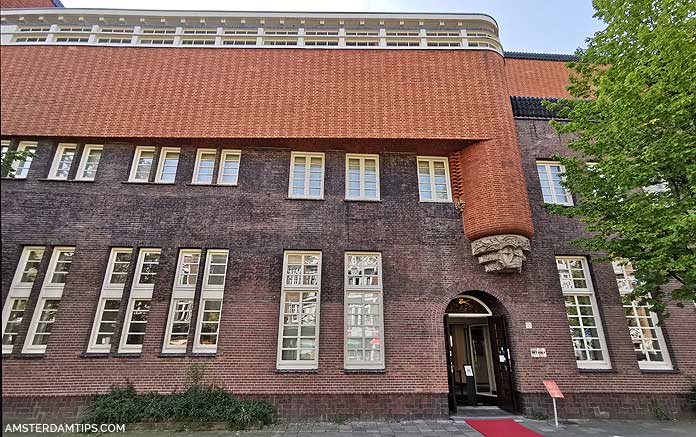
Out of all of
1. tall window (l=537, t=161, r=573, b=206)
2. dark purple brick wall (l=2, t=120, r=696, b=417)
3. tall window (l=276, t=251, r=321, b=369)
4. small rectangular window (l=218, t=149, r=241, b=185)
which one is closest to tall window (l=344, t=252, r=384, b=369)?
dark purple brick wall (l=2, t=120, r=696, b=417)

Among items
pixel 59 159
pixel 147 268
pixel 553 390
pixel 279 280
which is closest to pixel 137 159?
pixel 59 159

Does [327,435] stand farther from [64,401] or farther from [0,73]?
[0,73]

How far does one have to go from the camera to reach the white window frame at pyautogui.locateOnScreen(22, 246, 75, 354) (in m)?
8.49

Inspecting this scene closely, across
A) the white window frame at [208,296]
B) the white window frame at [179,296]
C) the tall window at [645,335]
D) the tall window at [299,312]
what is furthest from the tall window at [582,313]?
the white window frame at [179,296]

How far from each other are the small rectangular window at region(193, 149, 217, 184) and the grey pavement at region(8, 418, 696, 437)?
637 cm

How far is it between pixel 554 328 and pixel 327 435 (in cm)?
642

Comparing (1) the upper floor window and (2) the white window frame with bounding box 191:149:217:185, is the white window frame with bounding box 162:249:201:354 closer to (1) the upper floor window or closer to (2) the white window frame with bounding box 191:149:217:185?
(2) the white window frame with bounding box 191:149:217:185

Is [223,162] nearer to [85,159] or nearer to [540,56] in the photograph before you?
[85,159]

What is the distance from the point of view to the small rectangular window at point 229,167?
33.7ft

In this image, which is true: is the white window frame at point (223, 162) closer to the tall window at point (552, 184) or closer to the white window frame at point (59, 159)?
the white window frame at point (59, 159)

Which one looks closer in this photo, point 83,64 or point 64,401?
point 64,401

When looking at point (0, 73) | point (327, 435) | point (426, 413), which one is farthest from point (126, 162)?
point (426, 413)

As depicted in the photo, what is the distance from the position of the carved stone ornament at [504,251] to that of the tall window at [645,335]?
2632 millimetres

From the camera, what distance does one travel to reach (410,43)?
37.2 feet
